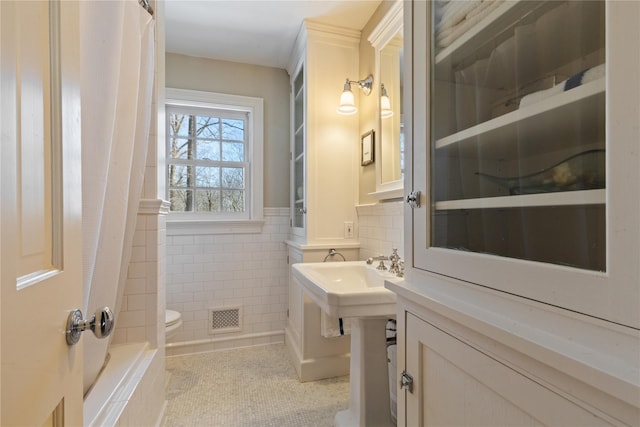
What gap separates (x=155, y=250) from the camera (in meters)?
1.49

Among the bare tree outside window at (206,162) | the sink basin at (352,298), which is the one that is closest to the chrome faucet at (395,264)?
the sink basin at (352,298)

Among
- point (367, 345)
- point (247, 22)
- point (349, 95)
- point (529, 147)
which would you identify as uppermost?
point (247, 22)

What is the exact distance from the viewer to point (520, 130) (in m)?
0.64

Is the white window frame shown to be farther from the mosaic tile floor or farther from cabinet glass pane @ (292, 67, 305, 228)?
the mosaic tile floor

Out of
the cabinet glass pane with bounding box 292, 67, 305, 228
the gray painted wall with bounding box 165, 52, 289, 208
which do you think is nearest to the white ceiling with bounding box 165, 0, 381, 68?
the gray painted wall with bounding box 165, 52, 289, 208

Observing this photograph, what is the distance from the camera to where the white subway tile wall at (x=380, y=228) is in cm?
166

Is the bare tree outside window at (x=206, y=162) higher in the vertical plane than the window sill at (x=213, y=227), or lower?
higher

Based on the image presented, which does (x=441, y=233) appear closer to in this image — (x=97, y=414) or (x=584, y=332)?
(x=584, y=332)

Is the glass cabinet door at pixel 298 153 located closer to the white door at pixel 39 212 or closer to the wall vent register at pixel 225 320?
the wall vent register at pixel 225 320

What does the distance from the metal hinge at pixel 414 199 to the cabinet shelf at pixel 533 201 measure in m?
0.05

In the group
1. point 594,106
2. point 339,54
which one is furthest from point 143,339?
point 339,54

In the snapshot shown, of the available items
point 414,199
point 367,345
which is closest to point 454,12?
point 414,199

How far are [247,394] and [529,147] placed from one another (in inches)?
77.3

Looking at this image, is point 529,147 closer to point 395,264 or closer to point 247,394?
point 395,264
